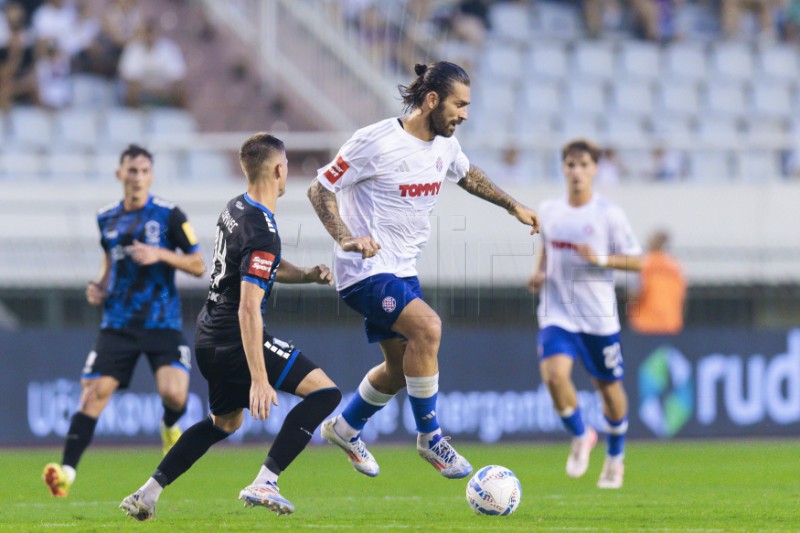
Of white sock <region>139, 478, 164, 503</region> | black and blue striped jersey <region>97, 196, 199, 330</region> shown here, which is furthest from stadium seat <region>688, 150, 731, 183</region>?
white sock <region>139, 478, 164, 503</region>

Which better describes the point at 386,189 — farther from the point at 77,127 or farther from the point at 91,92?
the point at 91,92

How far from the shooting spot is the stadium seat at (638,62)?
799 inches

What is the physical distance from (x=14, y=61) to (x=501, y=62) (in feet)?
22.3

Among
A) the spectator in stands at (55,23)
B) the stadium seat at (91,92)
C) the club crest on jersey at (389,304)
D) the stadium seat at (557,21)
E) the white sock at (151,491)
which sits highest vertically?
the stadium seat at (557,21)

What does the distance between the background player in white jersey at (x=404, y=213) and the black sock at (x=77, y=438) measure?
7.77ft

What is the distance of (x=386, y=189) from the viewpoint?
850 centimetres

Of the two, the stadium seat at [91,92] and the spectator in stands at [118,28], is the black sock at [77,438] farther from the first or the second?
the spectator in stands at [118,28]

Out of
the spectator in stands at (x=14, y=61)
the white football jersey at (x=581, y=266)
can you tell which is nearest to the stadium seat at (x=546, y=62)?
the spectator in stands at (x=14, y=61)

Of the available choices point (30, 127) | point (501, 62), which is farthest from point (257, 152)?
point (501, 62)

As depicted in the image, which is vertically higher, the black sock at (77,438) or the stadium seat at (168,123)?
the stadium seat at (168,123)

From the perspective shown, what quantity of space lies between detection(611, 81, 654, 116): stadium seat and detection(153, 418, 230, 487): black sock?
1325 cm

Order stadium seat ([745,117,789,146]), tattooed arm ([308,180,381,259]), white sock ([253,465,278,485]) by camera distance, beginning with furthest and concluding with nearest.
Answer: stadium seat ([745,117,789,146])
tattooed arm ([308,180,381,259])
white sock ([253,465,278,485])

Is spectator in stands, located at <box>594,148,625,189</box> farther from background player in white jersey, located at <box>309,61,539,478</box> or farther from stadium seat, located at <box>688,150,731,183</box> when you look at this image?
background player in white jersey, located at <box>309,61,539,478</box>

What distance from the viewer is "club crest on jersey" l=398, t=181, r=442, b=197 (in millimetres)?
8484
